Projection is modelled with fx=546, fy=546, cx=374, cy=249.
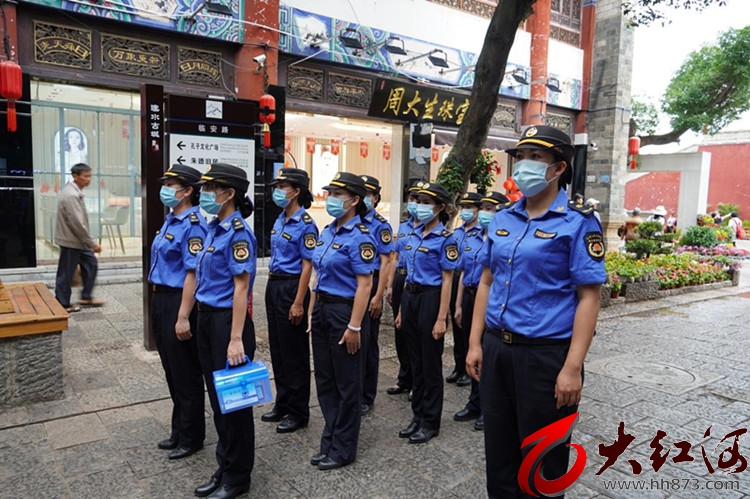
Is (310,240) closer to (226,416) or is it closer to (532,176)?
(226,416)

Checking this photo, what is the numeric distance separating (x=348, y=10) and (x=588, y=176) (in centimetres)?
929

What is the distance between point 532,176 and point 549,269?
1.46ft

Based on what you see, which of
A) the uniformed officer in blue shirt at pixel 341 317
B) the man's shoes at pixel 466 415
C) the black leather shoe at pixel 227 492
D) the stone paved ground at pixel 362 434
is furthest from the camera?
the man's shoes at pixel 466 415

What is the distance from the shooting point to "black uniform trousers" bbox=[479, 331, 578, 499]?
2.41m

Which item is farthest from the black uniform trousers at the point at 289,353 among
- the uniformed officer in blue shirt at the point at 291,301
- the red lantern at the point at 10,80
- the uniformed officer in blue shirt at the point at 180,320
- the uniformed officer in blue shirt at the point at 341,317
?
the red lantern at the point at 10,80

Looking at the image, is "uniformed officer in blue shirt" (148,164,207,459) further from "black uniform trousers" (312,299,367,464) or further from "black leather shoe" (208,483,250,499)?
"black uniform trousers" (312,299,367,464)

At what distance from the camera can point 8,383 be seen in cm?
416

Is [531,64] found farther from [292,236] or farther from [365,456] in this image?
[365,456]

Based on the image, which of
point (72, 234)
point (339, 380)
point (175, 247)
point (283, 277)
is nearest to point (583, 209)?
point (339, 380)

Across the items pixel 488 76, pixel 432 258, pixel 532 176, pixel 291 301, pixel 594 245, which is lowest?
pixel 291 301

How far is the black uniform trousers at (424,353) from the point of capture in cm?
397

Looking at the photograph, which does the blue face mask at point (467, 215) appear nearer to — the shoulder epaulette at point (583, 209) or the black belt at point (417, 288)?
the black belt at point (417, 288)

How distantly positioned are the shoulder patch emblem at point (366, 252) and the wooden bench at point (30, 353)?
254cm

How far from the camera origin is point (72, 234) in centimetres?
695
